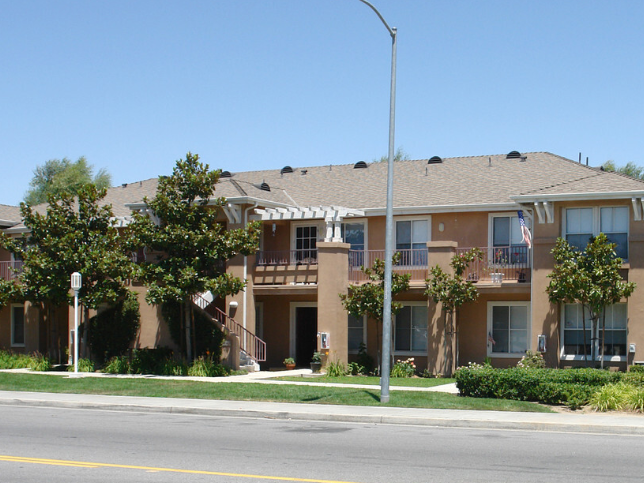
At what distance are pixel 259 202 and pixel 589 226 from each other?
1079 cm

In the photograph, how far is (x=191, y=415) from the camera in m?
17.6

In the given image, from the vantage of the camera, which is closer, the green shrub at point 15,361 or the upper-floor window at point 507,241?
the upper-floor window at point 507,241

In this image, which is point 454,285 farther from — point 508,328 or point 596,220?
point 596,220

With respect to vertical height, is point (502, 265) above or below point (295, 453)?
above

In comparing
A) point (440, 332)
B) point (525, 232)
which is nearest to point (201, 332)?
point (440, 332)

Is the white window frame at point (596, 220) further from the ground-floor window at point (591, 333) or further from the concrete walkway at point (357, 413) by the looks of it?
the concrete walkway at point (357, 413)

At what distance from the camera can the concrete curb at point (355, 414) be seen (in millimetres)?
15000

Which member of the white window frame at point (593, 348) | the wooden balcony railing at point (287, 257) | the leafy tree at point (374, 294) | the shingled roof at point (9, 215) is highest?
the shingled roof at point (9, 215)

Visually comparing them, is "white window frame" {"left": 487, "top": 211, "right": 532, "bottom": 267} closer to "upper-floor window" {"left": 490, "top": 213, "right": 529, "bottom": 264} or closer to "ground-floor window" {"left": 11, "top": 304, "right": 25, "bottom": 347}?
"upper-floor window" {"left": 490, "top": 213, "right": 529, "bottom": 264}

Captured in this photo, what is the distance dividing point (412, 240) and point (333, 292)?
3.38 metres

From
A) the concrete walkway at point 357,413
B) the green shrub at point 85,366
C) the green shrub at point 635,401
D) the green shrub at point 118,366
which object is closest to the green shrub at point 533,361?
the concrete walkway at point 357,413

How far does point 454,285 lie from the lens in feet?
81.7

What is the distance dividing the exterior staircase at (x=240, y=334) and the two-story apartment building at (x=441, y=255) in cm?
20

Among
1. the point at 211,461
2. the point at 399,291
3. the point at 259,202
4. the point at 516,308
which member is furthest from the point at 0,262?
the point at 211,461
